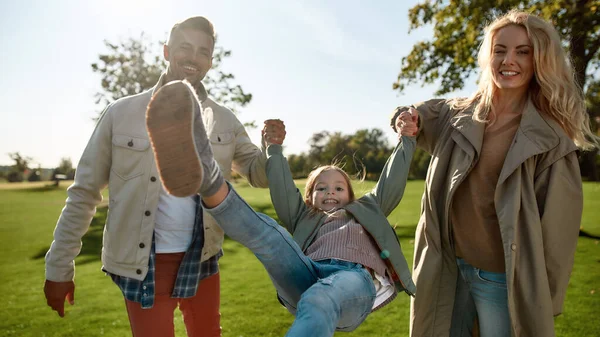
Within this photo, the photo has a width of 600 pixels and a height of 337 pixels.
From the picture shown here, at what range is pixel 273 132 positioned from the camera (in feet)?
9.45

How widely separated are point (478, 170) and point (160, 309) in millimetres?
1828

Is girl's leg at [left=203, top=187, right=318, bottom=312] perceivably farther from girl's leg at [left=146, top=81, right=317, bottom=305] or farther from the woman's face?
the woman's face

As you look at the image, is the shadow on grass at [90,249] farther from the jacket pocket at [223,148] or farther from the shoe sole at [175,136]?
the shoe sole at [175,136]

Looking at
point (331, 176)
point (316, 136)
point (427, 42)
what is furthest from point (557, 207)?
point (316, 136)

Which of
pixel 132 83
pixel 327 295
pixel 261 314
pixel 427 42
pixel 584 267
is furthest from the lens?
pixel 132 83

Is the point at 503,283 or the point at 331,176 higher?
the point at 331,176

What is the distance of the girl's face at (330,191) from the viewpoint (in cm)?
307

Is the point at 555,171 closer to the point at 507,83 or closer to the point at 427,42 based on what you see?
the point at 507,83

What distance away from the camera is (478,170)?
2.85 m

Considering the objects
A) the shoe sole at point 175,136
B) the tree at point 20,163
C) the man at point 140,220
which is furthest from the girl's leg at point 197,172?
the tree at point 20,163

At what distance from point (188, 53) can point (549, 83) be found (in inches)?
74.7

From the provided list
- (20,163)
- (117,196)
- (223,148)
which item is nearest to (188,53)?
(223,148)

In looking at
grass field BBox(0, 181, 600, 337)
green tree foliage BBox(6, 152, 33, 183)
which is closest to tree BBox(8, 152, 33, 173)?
green tree foliage BBox(6, 152, 33, 183)

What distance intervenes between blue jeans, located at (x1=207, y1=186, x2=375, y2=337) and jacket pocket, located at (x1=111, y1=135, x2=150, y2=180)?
666 mm
